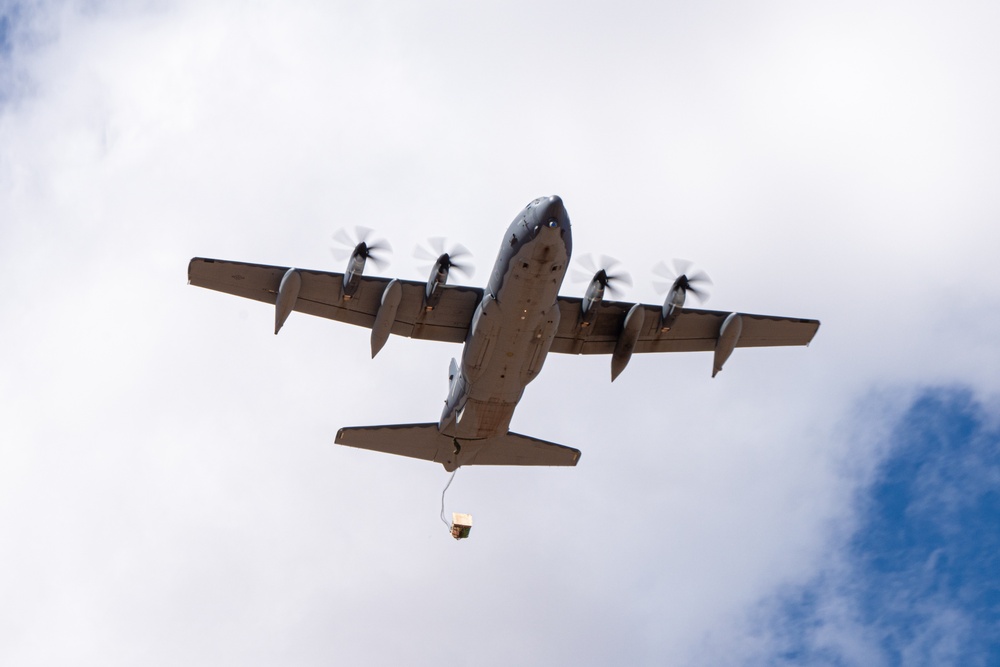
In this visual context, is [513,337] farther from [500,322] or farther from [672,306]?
[672,306]

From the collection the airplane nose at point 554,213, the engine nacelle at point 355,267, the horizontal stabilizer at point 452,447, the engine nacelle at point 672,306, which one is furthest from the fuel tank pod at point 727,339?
the engine nacelle at point 355,267

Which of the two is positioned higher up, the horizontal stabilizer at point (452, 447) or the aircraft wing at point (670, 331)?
the aircraft wing at point (670, 331)

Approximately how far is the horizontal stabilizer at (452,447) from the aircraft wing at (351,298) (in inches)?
145

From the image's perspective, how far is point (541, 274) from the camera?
102ft

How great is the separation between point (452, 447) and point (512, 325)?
7472mm

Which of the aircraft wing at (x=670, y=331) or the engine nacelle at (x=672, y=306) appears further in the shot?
the aircraft wing at (x=670, y=331)

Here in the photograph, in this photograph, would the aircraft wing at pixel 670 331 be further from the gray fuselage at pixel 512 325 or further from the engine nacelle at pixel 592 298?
the gray fuselage at pixel 512 325

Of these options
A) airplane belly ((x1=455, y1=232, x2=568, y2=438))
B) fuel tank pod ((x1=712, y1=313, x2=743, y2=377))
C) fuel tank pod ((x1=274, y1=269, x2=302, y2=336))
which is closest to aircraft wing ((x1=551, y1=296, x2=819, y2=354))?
fuel tank pod ((x1=712, y1=313, x2=743, y2=377))

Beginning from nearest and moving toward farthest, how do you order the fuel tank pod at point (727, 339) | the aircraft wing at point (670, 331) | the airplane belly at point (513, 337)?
1. the airplane belly at point (513, 337)
2. the aircraft wing at point (670, 331)
3. the fuel tank pod at point (727, 339)

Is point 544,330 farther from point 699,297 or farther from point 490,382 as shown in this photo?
point 699,297

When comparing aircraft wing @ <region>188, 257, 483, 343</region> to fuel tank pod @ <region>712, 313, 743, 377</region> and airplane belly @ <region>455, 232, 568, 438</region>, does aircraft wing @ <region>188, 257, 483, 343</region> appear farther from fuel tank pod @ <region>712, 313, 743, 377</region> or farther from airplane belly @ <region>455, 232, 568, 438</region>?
fuel tank pod @ <region>712, 313, 743, 377</region>

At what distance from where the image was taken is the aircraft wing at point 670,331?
1474 inches

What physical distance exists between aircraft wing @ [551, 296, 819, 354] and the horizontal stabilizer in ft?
12.9

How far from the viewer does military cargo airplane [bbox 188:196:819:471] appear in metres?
31.5
